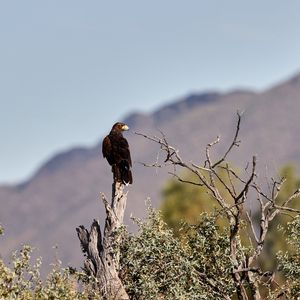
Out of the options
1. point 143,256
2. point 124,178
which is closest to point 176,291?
point 143,256

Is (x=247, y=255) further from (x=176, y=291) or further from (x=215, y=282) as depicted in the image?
(x=176, y=291)

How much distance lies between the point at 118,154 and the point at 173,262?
5.45 meters

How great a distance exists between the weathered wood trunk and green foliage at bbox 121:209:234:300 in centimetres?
23

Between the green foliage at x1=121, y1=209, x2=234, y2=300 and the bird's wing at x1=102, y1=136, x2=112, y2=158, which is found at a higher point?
the bird's wing at x1=102, y1=136, x2=112, y2=158

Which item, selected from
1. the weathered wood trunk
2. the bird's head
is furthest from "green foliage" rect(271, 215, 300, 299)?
the bird's head

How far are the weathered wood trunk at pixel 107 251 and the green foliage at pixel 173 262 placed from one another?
23 centimetres

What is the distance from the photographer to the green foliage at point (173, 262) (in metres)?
17.5

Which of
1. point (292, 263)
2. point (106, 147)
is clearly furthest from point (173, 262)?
point (106, 147)

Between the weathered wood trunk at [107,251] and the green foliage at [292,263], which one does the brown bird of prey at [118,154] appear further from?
the green foliage at [292,263]

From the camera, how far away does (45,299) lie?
50.3 ft

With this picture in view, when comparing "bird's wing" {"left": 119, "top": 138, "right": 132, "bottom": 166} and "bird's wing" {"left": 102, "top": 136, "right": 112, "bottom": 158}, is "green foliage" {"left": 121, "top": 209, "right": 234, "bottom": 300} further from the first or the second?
"bird's wing" {"left": 102, "top": 136, "right": 112, "bottom": 158}

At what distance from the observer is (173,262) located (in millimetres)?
17844

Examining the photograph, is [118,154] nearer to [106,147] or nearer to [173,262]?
[106,147]

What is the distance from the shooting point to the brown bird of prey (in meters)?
21.8
